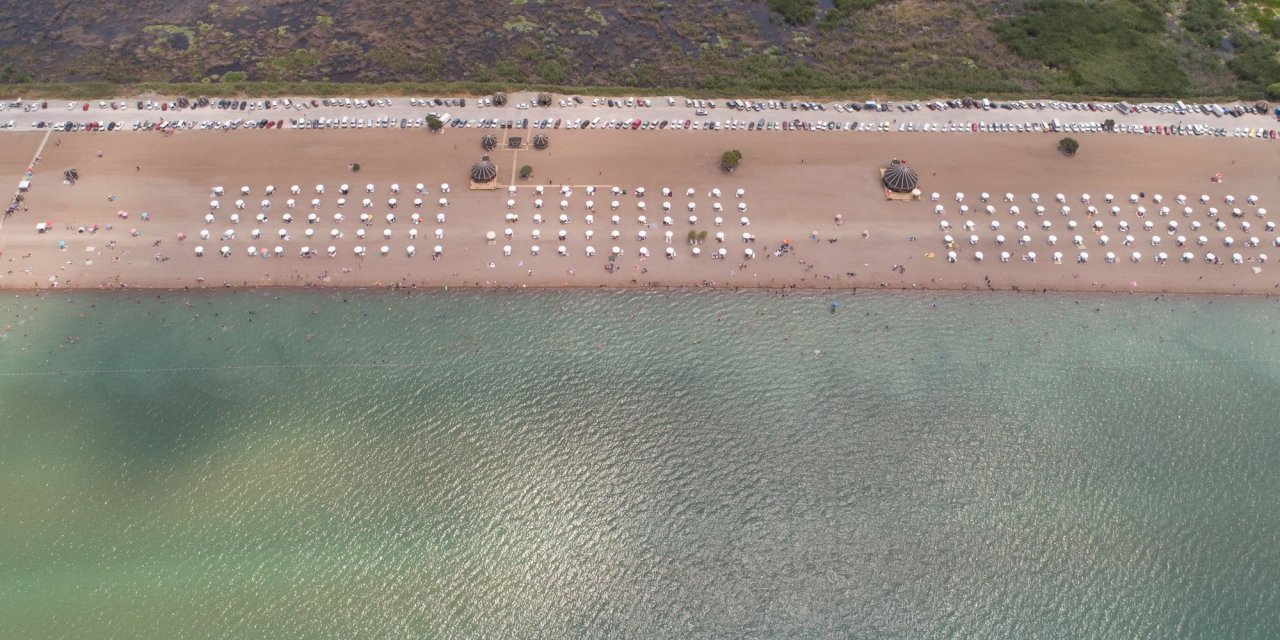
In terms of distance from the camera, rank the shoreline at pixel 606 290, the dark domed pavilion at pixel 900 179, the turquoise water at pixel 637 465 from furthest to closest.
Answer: the dark domed pavilion at pixel 900 179, the shoreline at pixel 606 290, the turquoise water at pixel 637 465

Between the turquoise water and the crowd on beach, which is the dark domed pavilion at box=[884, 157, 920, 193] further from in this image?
the turquoise water

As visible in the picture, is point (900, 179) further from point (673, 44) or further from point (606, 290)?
point (673, 44)

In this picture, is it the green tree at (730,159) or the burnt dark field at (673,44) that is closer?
the green tree at (730,159)

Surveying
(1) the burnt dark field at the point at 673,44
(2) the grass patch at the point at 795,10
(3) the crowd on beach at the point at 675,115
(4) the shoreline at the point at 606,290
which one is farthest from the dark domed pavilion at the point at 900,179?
(2) the grass patch at the point at 795,10

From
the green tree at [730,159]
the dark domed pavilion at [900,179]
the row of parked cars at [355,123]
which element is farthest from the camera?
the row of parked cars at [355,123]

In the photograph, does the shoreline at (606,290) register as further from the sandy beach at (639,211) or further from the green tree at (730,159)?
the green tree at (730,159)

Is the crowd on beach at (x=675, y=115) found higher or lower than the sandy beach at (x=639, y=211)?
higher

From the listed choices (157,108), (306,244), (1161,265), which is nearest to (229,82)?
(157,108)
